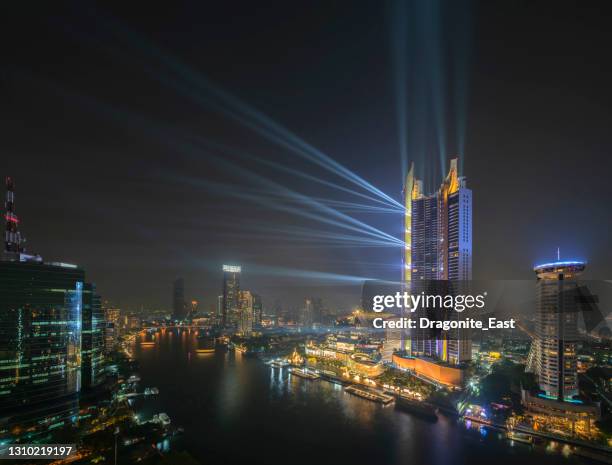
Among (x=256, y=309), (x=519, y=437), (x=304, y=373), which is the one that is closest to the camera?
(x=519, y=437)

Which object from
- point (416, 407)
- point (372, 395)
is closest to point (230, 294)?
point (372, 395)

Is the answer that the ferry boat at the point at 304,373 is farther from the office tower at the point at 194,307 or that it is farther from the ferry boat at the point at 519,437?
the office tower at the point at 194,307

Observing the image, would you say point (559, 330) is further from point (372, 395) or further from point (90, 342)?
point (90, 342)

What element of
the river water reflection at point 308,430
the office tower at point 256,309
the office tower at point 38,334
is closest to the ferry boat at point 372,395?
the river water reflection at point 308,430

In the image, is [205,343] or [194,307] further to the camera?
[194,307]

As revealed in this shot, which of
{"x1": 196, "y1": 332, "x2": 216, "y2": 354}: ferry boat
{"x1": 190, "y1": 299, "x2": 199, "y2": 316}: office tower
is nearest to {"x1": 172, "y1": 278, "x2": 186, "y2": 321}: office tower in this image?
{"x1": 190, "y1": 299, "x2": 199, "y2": 316}: office tower

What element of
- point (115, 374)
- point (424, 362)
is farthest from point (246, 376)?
point (424, 362)
